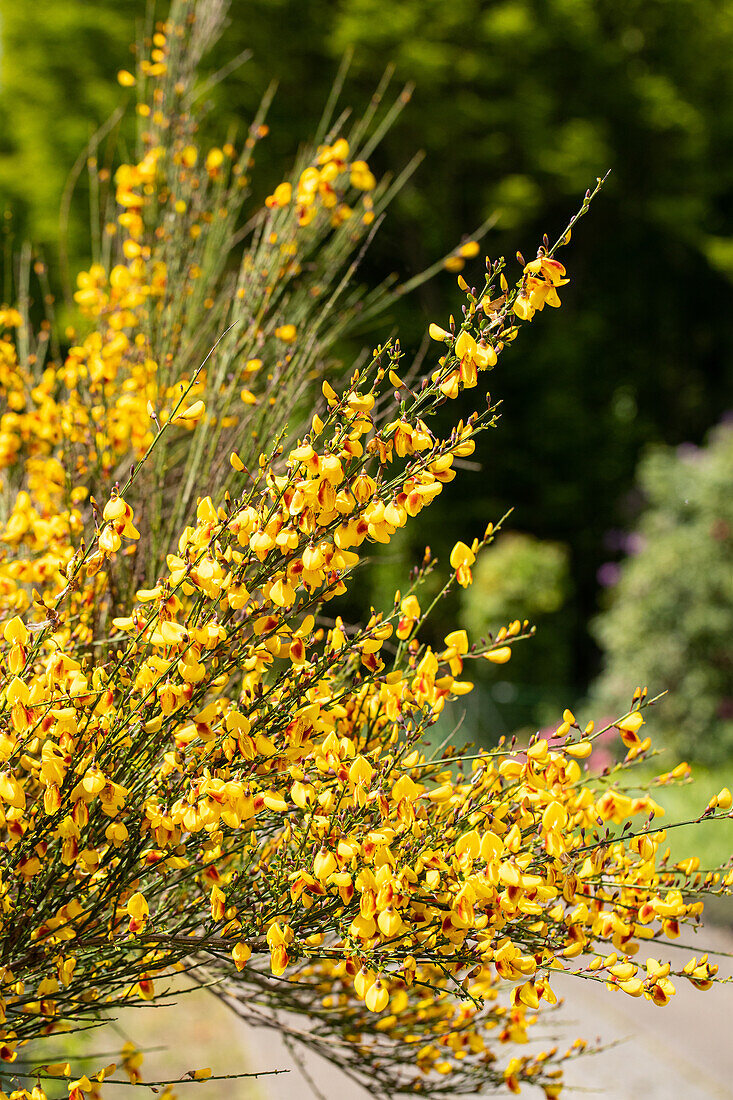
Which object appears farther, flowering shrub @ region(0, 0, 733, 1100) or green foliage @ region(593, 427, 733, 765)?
green foliage @ region(593, 427, 733, 765)

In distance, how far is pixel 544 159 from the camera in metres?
9.33

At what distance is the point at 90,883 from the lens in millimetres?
1057

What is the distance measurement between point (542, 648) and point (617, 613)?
1.25m

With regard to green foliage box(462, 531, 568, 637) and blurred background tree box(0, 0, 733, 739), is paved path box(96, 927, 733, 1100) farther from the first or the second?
blurred background tree box(0, 0, 733, 739)

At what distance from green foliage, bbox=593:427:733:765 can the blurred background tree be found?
144 cm

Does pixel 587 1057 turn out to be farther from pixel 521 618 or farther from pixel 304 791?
pixel 521 618

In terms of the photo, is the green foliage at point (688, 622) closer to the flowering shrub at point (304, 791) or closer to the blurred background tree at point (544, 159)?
the blurred background tree at point (544, 159)

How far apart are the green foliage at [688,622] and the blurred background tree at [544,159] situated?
144 cm

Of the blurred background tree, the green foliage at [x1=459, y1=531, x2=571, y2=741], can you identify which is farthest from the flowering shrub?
the blurred background tree

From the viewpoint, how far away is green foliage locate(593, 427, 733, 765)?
23.5ft

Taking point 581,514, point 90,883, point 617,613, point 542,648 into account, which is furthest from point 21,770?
point 581,514

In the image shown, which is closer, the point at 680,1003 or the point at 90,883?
the point at 90,883

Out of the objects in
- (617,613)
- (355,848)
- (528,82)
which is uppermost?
(528,82)

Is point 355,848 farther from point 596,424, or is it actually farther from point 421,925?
point 596,424
